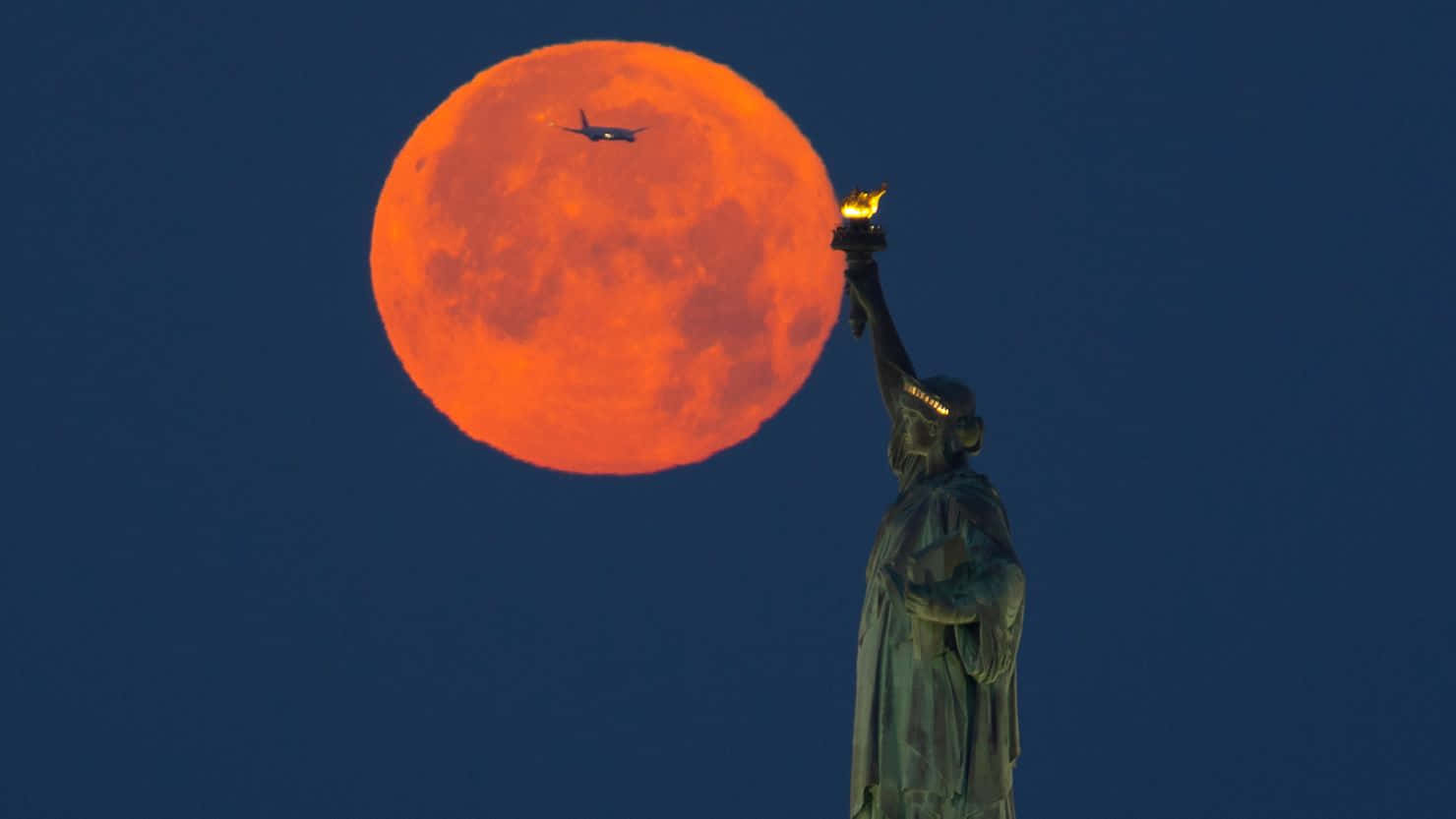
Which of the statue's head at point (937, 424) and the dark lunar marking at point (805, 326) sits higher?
the dark lunar marking at point (805, 326)

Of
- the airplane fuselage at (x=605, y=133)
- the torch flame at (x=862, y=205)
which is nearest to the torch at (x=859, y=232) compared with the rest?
the torch flame at (x=862, y=205)

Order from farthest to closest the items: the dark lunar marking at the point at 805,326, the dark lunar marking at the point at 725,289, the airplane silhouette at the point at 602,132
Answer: the dark lunar marking at the point at 805,326, the dark lunar marking at the point at 725,289, the airplane silhouette at the point at 602,132

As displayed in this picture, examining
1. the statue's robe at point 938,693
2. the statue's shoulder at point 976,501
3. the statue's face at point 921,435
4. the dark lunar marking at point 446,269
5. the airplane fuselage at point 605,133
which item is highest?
the airplane fuselage at point 605,133

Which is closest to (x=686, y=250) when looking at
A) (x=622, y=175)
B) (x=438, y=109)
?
(x=622, y=175)

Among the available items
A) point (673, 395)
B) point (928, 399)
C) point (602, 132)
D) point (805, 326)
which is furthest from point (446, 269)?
point (928, 399)

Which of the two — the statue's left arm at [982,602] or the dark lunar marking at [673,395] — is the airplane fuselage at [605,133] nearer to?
the dark lunar marking at [673,395]

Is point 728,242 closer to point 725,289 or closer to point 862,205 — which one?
point 725,289

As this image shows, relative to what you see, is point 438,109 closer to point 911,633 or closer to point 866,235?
point 866,235
